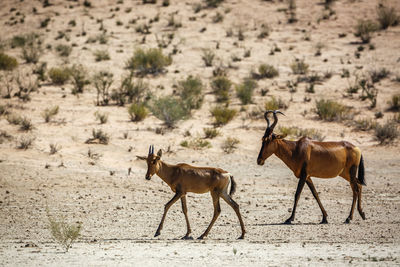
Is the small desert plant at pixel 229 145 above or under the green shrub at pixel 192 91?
under

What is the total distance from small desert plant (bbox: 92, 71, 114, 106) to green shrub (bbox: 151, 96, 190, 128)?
3276 millimetres

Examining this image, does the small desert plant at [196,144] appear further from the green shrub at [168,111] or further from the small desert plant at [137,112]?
the small desert plant at [137,112]

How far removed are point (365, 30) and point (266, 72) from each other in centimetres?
935

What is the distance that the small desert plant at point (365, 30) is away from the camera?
3575 centimetres

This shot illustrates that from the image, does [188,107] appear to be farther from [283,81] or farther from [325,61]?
[325,61]

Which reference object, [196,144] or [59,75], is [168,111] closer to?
[196,144]

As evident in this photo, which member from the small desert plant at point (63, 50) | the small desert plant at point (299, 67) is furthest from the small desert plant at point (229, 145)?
the small desert plant at point (63, 50)

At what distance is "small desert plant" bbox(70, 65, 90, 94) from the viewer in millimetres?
27438

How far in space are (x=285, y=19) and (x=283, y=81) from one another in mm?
11394

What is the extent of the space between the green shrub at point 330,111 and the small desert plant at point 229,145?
5.29 m

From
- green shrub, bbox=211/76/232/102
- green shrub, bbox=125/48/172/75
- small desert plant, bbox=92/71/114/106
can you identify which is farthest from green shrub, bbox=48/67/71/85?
green shrub, bbox=211/76/232/102

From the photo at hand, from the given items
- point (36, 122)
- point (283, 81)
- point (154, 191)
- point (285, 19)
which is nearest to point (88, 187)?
point (154, 191)

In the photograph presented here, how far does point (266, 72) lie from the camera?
30641 millimetres

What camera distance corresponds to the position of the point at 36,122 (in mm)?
22859
